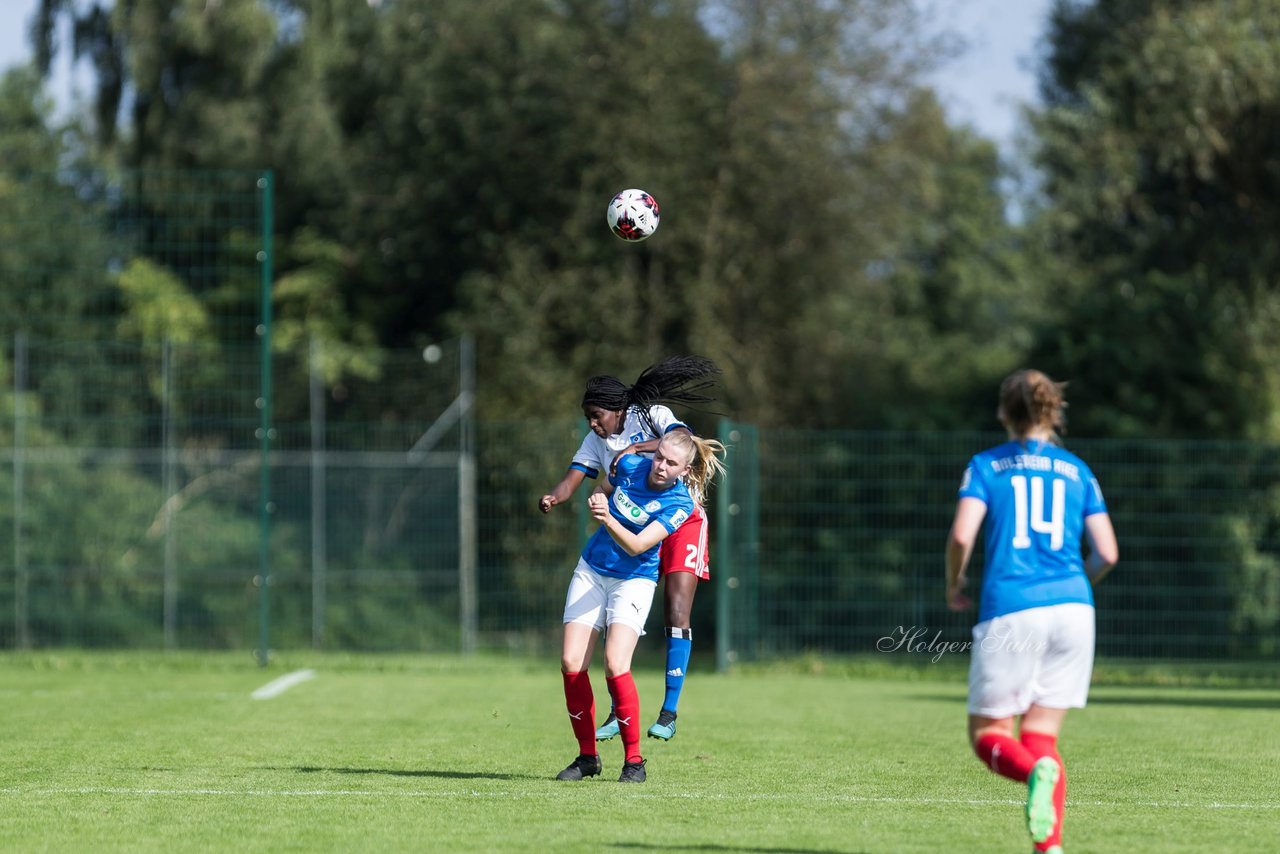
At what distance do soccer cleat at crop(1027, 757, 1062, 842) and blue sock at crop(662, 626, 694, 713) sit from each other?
3303 mm

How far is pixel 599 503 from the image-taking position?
7.95 m

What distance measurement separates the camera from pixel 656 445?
27.3 feet

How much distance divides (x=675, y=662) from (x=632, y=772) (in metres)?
0.89

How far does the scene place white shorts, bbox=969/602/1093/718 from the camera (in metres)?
5.79

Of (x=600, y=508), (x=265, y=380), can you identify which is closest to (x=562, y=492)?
(x=600, y=508)

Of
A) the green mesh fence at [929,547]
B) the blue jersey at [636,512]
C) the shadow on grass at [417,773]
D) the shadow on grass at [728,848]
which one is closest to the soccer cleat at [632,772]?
the shadow on grass at [417,773]

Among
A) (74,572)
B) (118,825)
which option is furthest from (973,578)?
(118,825)

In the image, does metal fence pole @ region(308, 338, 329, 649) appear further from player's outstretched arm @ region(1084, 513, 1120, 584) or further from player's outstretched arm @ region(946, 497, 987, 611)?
player's outstretched arm @ region(1084, 513, 1120, 584)

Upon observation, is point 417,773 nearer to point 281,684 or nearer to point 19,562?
point 281,684

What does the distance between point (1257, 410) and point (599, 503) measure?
59.8 ft

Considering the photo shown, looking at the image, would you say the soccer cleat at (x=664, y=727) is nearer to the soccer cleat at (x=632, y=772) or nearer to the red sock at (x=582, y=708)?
the soccer cleat at (x=632, y=772)

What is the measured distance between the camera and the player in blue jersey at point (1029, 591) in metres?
5.79

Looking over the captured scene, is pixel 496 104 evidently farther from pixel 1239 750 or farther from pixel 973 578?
pixel 1239 750

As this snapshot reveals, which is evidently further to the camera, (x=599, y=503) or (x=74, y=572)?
(x=74, y=572)
